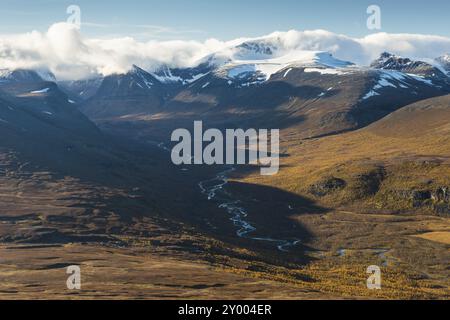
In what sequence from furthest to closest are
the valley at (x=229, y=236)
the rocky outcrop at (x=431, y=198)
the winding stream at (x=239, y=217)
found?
1. the rocky outcrop at (x=431, y=198)
2. the winding stream at (x=239, y=217)
3. the valley at (x=229, y=236)

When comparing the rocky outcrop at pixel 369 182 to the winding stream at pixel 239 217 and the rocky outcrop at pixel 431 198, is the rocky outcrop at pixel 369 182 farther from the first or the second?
the winding stream at pixel 239 217

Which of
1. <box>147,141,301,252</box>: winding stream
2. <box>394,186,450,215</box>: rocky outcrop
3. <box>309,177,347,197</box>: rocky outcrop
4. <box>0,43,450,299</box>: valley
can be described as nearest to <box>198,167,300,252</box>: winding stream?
<box>147,141,301,252</box>: winding stream

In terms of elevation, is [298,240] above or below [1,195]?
below

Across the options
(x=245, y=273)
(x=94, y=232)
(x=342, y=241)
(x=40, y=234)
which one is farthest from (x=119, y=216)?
(x=245, y=273)

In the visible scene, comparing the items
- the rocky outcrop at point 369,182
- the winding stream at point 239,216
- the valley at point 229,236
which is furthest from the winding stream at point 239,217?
the rocky outcrop at point 369,182

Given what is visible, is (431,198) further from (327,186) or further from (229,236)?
(229,236)

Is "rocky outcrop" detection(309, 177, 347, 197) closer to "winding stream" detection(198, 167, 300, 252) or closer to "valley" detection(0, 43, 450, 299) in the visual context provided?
"valley" detection(0, 43, 450, 299)

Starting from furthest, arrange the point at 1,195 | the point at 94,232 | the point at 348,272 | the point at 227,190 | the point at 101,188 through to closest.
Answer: the point at 227,190
the point at 101,188
the point at 1,195
the point at 94,232
the point at 348,272

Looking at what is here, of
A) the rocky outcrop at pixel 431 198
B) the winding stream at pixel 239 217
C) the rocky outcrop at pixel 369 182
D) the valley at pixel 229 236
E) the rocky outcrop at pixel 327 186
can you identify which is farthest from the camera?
the rocky outcrop at pixel 327 186

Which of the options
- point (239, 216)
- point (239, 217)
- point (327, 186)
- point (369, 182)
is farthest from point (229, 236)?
point (369, 182)
